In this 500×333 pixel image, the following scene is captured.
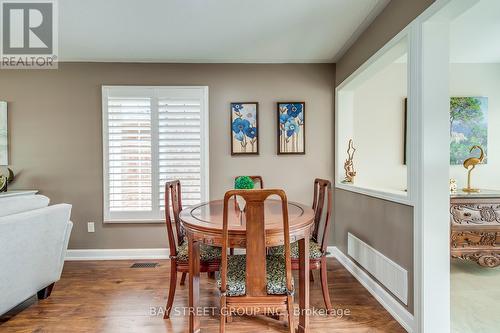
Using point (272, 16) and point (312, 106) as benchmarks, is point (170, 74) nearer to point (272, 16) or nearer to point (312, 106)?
point (272, 16)

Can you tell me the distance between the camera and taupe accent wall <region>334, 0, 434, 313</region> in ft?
6.03

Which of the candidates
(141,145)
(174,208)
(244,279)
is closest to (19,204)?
(174,208)

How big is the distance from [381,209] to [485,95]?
2.54 meters

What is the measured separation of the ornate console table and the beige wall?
140 centimetres

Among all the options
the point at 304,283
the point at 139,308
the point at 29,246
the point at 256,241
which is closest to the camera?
the point at 256,241

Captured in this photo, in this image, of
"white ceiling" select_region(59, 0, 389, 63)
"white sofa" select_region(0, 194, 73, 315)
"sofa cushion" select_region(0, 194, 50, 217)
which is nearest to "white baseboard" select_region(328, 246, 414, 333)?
"white ceiling" select_region(59, 0, 389, 63)

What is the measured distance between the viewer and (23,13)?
221cm

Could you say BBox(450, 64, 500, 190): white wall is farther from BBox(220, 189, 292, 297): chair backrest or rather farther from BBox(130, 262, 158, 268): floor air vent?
BBox(130, 262, 158, 268): floor air vent

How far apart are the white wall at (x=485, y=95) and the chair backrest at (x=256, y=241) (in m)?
3.00

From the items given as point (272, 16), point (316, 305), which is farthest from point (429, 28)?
point (316, 305)

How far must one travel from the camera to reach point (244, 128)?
10.8 ft

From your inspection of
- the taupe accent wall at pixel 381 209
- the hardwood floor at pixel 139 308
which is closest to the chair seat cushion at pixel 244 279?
the hardwood floor at pixel 139 308

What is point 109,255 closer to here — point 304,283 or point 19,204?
point 19,204

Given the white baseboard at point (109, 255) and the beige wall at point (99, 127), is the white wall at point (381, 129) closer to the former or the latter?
the beige wall at point (99, 127)
